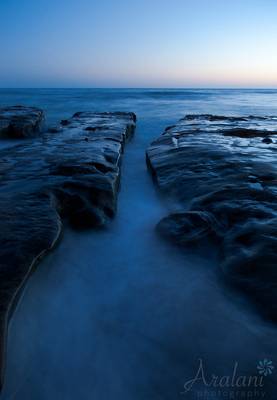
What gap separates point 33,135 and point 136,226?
658cm

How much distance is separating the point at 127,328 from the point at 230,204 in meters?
1.65

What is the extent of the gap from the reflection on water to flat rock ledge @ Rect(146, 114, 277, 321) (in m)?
0.14

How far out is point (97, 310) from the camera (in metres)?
1.79

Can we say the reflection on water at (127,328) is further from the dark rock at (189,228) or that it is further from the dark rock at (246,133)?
the dark rock at (246,133)

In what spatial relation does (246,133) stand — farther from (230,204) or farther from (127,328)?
(127,328)

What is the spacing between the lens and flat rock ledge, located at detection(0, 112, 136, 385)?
1.81 m

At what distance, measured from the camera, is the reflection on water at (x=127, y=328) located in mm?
1387

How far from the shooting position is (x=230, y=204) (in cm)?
281

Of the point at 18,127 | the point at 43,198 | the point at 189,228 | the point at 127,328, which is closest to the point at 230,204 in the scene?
the point at 189,228

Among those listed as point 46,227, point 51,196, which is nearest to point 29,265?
point 46,227

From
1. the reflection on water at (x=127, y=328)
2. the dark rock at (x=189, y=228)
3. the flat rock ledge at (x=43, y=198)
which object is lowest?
the reflection on water at (x=127, y=328)

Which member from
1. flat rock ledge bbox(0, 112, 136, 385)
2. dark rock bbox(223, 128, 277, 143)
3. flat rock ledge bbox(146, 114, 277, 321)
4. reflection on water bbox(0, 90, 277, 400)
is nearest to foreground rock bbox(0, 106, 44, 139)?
flat rock ledge bbox(0, 112, 136, 385)

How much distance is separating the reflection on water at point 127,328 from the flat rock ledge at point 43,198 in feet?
0.59

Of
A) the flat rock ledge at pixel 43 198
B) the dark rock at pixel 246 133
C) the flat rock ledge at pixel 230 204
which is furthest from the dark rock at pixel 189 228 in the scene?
the dark rock at pixel 246 133
